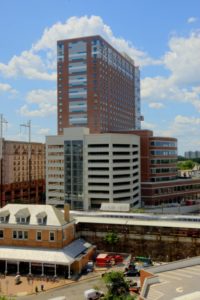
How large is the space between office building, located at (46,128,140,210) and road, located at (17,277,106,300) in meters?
65.1

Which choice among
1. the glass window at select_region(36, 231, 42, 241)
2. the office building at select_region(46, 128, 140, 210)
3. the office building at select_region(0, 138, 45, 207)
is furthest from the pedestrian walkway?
the office building at select_region(0, 138, 45, 207)

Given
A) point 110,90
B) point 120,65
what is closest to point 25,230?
point 110,90

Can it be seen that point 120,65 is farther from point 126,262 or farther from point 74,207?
point 126,262

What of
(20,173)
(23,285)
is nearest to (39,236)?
(23,285)

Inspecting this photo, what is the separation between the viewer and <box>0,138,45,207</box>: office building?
134 m

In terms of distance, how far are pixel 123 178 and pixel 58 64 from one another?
69.7 metres

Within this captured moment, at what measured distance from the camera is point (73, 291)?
1841 inches

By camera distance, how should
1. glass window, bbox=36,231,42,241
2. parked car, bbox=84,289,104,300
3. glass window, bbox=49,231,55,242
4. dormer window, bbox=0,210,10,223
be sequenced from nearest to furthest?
parked car, bbox=84,289,104,300 → glass window, bbox=49,231,55,242 → glass window, bbox=36,231,42,241 → dormer window, bbox=0,210,10,223

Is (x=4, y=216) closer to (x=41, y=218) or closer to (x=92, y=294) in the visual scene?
(x=41, y=218)

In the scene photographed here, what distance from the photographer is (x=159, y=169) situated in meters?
138

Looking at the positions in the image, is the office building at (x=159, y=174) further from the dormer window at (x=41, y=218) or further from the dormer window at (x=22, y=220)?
the dormer window at (x=22, y=220)

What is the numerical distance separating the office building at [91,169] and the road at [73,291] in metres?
65.1

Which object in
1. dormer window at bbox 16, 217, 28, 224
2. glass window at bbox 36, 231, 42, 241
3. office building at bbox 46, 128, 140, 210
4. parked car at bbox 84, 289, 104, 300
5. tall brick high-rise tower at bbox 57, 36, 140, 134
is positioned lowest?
parked car at bbox 84, 289, 104, 300

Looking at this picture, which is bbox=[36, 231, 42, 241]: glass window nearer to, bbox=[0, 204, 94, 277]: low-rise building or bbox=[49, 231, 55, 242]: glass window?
bbox=[0, 204, 94, 277]: low-rise building
